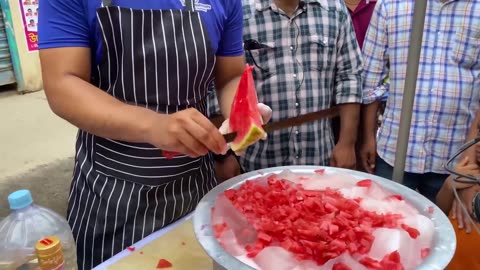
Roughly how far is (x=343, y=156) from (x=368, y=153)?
6.1 inches

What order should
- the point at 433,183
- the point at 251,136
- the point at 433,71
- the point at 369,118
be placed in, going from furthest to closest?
the point at 369,118
the point at 433,183
the point at 433,71
the point at 251,136

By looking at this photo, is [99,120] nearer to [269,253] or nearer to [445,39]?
[269,253]

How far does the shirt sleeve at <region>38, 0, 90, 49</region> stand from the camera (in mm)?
1039

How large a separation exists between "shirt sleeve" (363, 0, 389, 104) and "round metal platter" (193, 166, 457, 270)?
2.99 feet

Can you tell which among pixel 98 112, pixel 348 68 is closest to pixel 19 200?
pixel 98 112

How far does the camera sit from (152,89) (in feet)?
3.85

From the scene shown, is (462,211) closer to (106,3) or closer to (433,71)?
(433,71)

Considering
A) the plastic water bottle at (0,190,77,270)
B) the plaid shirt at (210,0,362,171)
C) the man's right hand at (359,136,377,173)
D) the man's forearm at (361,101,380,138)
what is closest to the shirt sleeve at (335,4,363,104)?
the plaid shirt at (210,0,362,171)

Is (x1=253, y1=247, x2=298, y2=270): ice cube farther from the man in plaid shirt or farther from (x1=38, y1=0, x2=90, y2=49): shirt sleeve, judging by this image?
the man in plaid shirt

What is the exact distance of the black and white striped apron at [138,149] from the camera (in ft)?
3.69

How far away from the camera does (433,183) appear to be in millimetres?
1847

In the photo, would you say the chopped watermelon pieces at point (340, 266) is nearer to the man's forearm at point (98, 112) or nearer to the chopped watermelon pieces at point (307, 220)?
the chopped watermelon pieces at point (307, 220)

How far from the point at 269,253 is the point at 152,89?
57 cm

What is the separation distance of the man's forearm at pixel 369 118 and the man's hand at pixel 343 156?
126 millimetres
